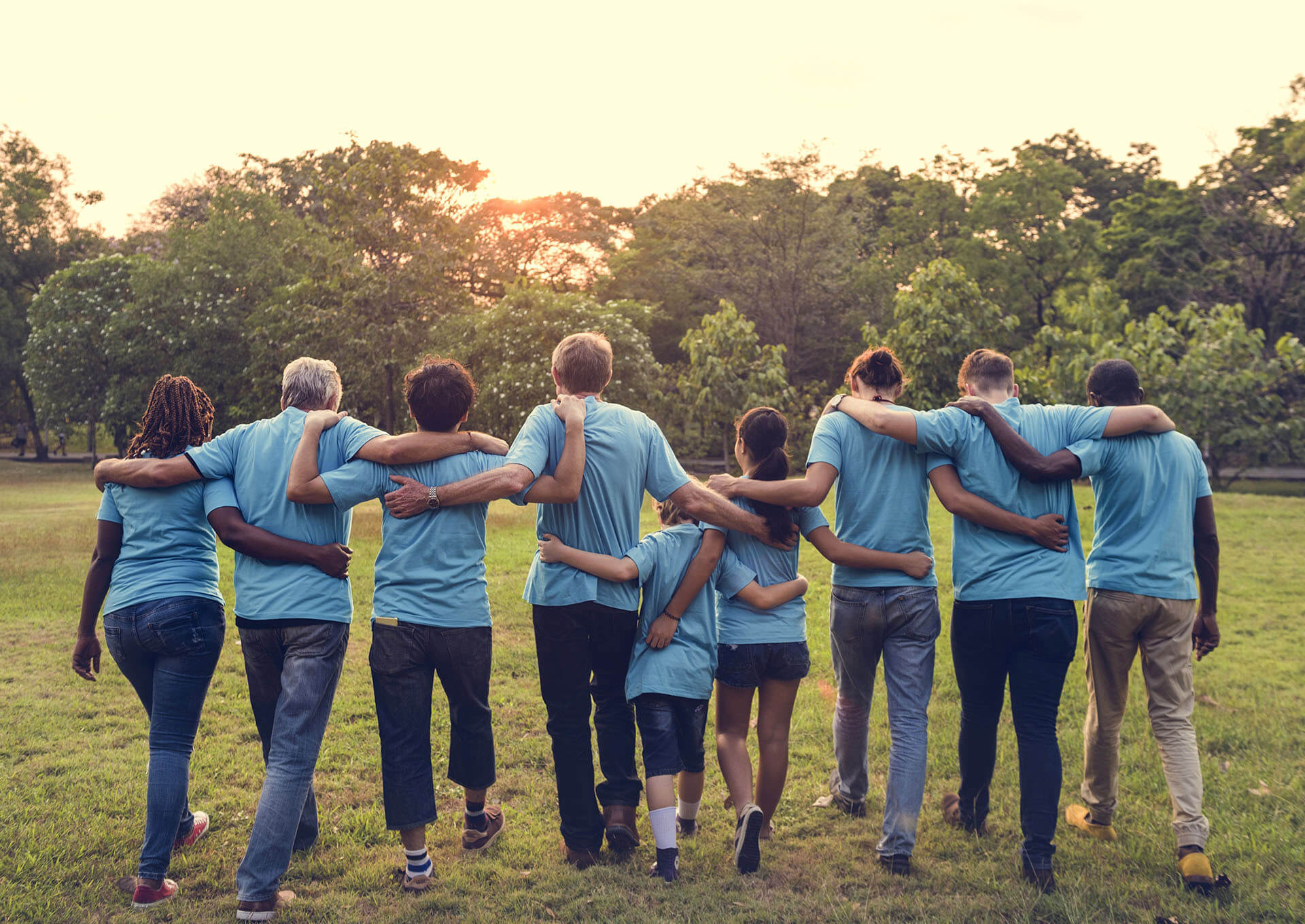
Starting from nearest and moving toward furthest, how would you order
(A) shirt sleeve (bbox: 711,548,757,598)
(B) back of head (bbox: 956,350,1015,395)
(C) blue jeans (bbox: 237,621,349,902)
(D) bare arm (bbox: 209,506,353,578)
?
(C) blue jeans (bbox: 237,621,349,902), (D) bare arm (bbox: 209,506,353,578), (A) shirt sleeve (bbox: 711,548,757,598), (B) back of head (bbox: 956,350,1015,395)

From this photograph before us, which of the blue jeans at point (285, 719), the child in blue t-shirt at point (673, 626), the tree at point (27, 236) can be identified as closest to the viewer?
the blue jeans at point (285, 719)

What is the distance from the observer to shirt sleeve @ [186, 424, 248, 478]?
3955 millimetres

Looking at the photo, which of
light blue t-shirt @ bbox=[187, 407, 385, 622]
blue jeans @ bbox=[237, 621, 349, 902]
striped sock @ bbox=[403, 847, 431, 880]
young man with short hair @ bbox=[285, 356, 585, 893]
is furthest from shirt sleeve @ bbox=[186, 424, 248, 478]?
striped sock @ bbox=[403, 847, 431, 880]

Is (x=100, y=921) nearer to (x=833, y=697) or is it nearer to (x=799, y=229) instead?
(x=833, y=697)

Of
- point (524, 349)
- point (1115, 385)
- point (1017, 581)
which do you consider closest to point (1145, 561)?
point (1017, 581)

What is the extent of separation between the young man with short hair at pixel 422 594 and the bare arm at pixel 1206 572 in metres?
2.83

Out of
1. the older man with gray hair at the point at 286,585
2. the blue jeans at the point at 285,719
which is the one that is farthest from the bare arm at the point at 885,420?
the blue jeans at the point at 285,719

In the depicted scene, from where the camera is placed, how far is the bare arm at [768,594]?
412cm

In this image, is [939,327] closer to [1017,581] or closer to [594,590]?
[1017,581]

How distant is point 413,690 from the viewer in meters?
3.94

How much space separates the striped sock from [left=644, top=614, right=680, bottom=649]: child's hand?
128cm

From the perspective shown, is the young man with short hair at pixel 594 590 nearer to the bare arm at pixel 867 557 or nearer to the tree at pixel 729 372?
the bare arm at pixel 867 557

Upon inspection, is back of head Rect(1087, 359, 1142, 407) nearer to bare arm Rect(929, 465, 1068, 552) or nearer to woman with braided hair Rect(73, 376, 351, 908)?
bare arm Rect(929, 465, 1068, 552)

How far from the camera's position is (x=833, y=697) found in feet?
23.5
